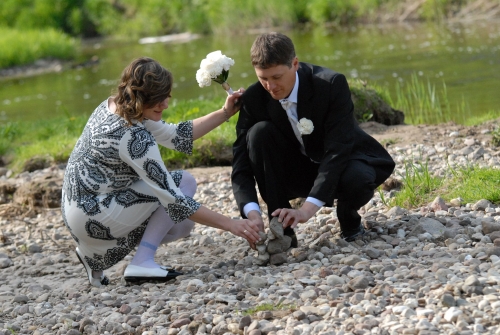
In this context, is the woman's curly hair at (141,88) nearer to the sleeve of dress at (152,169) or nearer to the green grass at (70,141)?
the sleeve of dress at (152,169)

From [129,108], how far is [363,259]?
4.69ft

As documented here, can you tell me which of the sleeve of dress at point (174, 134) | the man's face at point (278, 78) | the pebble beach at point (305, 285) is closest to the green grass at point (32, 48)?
the pebble beach at point (305, 285)

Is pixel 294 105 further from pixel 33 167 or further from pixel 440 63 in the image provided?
pixel 440 63

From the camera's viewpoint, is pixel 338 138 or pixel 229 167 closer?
pixel 338 138

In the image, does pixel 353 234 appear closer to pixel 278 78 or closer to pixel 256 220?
pixel 256 220

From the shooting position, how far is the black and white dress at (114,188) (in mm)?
3873

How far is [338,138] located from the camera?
404cm

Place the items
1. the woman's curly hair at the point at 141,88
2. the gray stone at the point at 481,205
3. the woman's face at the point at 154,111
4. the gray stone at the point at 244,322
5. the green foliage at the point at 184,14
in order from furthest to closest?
the green foliage at the point at 184,14 < the gray stone at the point at 481,205 < the woman's face at the point at 154,111 < the woman's curly hair at the point at 141,88 < the gray stone at the point at 244,322

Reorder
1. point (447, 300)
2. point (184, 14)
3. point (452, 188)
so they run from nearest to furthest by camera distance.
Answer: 1. point (447, 300)
2. point (452, 188)
3. point (184, 14)

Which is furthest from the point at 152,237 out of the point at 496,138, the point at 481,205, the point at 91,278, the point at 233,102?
the point at 496,138

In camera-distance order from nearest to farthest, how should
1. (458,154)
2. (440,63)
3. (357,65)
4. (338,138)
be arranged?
1. (338,138)
2. (458,154)
3. (440,63)
4. (357,65)

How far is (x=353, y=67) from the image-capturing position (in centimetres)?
1394

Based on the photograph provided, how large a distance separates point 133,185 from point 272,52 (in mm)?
1056

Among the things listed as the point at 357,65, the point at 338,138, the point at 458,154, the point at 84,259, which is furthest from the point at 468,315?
the point at 357,65
